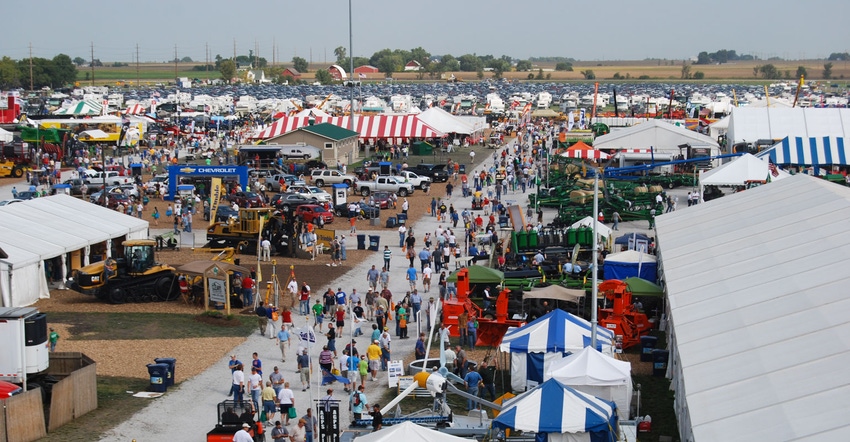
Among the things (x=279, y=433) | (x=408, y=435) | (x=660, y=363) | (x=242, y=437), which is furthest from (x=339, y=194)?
(x=408, y=435)

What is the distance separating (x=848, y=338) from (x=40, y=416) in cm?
1252

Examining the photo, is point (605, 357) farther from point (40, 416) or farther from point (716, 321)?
point (40, 416)

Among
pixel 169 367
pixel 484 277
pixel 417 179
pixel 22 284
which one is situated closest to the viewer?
pixel 169 367

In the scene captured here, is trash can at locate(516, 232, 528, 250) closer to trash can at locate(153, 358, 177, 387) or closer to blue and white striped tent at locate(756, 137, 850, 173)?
trash can at locate(153, 358, 177, 387)

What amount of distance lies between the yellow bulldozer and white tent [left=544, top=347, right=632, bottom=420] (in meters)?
13.6

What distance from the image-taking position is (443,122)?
7619cm

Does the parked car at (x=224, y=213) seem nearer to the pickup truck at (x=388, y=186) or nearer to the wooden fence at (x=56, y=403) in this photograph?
the pickup truck at (x=388, y=186)

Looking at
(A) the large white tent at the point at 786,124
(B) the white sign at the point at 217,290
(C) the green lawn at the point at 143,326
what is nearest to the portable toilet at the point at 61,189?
(C) the green lawn at the point at 143,326

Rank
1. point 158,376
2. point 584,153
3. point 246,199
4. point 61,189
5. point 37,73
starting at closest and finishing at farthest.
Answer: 1. point 158,376
2. point 246,199
3. point 61,189
4. point 584,153
5. point 37,73

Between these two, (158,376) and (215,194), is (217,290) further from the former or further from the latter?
(215,194)

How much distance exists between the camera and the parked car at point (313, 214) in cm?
4066

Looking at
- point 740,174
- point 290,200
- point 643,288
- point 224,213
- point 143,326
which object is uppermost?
point 740,174

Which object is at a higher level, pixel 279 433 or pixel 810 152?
pixel 810 152

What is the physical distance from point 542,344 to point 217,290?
10.3 m
